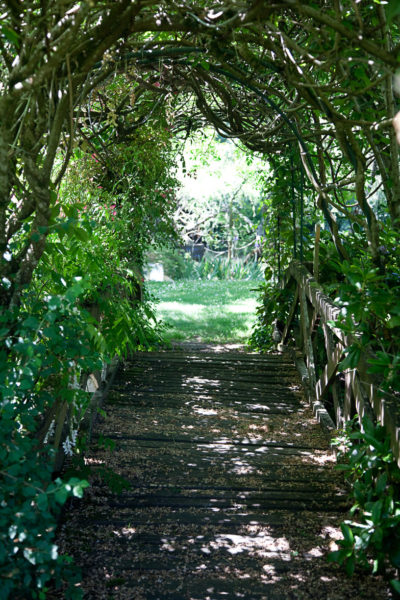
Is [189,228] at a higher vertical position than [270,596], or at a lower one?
higher

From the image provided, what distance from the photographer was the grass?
30.5 feet

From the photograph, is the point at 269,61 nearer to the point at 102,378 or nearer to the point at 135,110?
the point at 135,110

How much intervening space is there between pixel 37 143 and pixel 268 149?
155 inches

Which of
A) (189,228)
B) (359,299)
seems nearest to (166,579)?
(359,299)

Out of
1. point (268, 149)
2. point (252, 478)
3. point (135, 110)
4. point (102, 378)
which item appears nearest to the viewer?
point (252, 478)

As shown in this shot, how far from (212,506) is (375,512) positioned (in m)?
1.06

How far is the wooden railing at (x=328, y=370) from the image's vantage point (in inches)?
101

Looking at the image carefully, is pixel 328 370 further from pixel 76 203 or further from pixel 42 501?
pixel 42 501

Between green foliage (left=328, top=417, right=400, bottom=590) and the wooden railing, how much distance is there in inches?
3.9

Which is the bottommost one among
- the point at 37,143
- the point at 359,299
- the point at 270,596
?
the point at 270,596

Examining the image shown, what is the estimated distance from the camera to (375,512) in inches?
87.0

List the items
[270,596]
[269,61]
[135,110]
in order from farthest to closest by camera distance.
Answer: [135,110], [269,61], [270,596]

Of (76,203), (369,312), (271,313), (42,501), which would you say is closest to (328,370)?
(369,312)

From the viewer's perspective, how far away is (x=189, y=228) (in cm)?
1842
